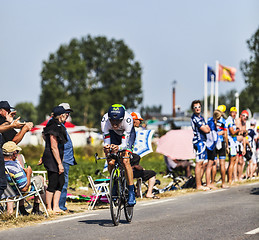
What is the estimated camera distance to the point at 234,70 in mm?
38000

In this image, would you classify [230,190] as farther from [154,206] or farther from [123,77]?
[123,77]

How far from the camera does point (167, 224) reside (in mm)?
9281

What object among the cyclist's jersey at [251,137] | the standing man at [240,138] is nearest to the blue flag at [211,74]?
the cyclist's jersey at [251,137]

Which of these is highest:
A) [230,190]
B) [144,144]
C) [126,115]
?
[126,115]

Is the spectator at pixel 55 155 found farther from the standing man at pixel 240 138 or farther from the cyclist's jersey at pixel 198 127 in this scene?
the standing man at pixel 240 138

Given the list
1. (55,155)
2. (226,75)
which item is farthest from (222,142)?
(226,75)

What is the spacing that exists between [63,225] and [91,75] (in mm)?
80624

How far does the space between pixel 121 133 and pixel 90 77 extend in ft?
261

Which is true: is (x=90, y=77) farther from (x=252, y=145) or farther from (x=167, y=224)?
A: (x=167, y=224)

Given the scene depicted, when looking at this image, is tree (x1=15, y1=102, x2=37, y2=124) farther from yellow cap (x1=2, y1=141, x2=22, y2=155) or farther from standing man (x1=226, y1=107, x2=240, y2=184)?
yellow cap (x1=2, y1=141, x2=22, y2=155)

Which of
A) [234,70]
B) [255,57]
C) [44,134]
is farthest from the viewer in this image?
[255,57]

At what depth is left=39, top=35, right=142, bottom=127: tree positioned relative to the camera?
84.3 metres

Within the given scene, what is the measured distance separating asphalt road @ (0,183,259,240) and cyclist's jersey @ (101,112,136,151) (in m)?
1.19

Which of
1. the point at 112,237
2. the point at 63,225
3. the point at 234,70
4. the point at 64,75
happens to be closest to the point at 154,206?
the point at 63,225
